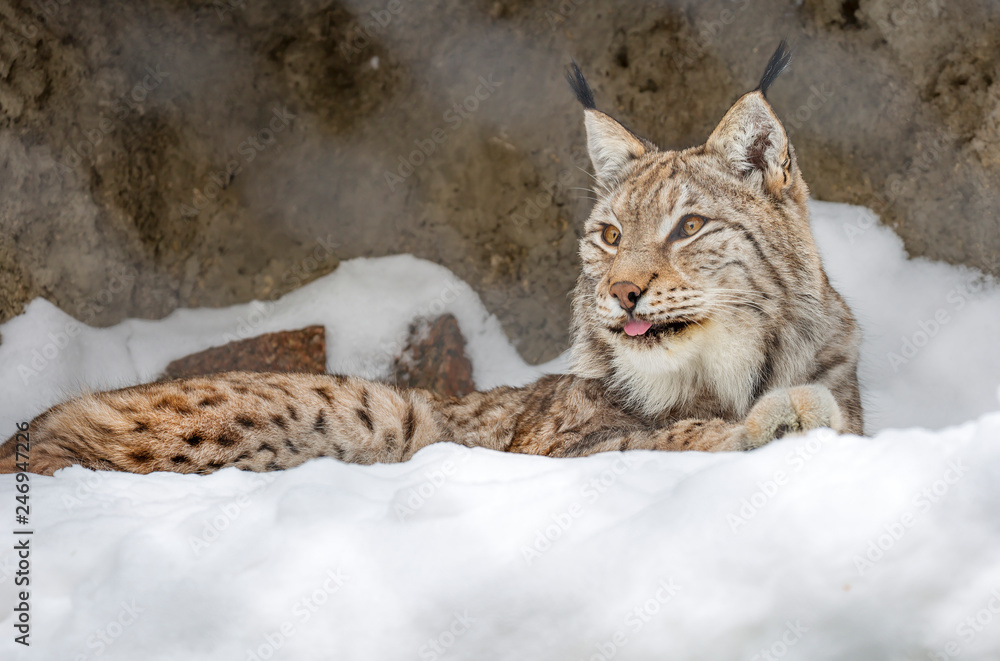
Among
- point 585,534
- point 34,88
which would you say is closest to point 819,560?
point 585,534

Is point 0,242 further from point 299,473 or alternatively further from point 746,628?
point 746,628

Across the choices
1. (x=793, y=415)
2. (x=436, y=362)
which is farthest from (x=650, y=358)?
(x=436, y=362)

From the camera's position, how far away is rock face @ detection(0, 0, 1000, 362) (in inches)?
184

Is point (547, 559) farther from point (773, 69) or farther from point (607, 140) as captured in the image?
point (607, 140)

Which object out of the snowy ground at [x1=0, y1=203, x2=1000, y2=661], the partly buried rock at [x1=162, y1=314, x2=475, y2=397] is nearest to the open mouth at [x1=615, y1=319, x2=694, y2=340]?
the snowy ground at [x1=0, y1=203, x2=1000, y2=661]

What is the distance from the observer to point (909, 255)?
15.5 feet
